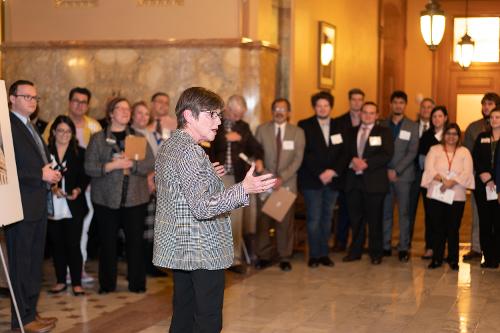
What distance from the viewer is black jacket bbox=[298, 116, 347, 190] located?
342 inches

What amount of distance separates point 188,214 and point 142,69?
17.7 ft

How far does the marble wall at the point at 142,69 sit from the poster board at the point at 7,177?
3.80 metres

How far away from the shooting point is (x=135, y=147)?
719cm

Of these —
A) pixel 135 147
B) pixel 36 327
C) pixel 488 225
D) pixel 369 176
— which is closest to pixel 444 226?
pixel 488 225

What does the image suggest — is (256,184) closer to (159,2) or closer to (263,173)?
(263,173)

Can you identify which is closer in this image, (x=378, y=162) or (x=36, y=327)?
(x=36, y=327)

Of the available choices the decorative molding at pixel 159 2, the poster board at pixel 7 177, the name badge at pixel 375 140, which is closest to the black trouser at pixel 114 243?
the poster board at pixel 7 177

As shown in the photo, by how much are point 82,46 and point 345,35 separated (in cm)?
483

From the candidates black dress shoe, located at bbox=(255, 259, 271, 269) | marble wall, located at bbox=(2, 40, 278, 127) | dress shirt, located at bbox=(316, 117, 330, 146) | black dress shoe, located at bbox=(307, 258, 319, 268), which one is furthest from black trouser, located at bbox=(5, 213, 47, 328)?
dress shirt, located at bbox=(316, 117, 330, 146)

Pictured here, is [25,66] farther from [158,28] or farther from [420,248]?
[420,248]

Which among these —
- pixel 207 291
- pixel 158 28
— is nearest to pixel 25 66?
pixel 158 28

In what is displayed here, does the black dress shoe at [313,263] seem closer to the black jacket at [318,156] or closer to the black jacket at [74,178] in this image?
the black jacket at [318,156]

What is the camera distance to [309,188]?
8719 millimetres

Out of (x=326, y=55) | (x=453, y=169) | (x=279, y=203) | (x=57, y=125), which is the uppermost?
(x=326, y=55)
